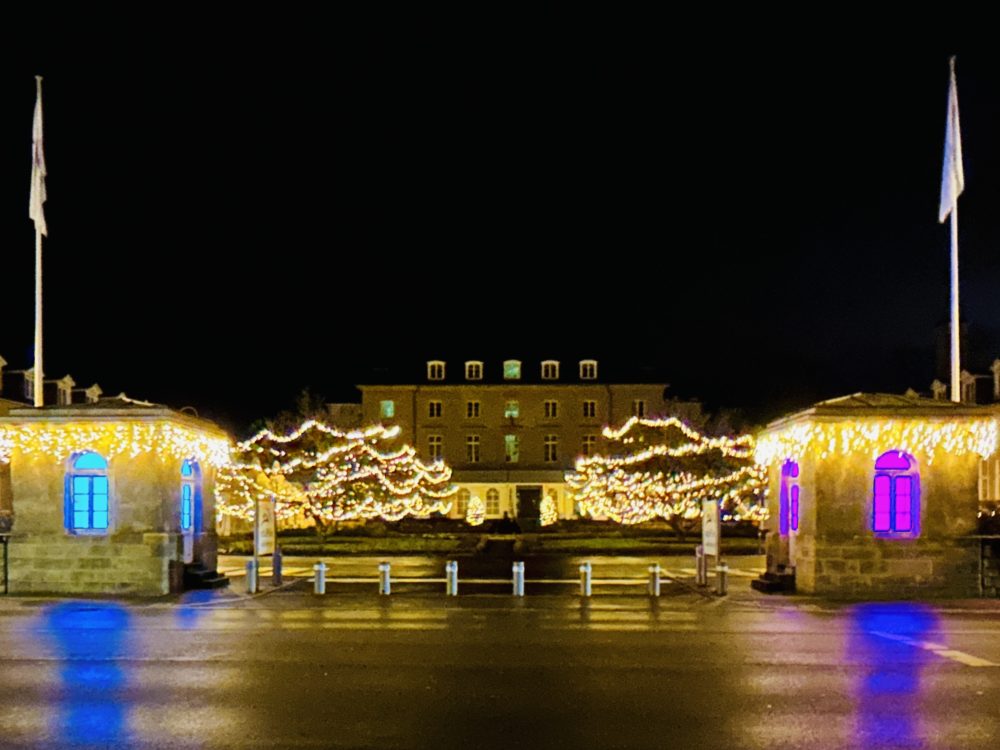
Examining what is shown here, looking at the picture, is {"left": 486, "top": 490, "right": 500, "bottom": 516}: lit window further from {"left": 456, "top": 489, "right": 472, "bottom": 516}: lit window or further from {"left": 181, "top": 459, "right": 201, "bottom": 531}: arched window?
{"left": 181, "top": 459, "right": 201, "bottom": 531}: arched window

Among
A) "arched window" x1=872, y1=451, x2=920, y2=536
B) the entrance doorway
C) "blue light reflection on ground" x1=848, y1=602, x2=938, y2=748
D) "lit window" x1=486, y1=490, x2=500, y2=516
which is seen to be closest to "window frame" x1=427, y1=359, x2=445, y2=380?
"lit window" x1=486, y1=490, x2=500, y2=516

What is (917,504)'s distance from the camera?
2280cm

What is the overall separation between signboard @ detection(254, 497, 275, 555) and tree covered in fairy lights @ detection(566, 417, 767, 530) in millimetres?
20976

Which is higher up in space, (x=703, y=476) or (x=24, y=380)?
(x=24, y=380)

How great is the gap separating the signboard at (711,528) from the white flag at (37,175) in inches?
667

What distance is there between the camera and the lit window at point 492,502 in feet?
226

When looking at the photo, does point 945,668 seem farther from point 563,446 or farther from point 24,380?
point 563,446

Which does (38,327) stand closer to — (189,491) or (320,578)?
(189,491)

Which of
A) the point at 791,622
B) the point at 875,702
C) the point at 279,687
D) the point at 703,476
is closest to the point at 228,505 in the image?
the point at 703,476

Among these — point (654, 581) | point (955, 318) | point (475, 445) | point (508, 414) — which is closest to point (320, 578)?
point (654, 581)

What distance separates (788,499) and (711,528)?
75.9 inches

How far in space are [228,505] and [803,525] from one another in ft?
91.0

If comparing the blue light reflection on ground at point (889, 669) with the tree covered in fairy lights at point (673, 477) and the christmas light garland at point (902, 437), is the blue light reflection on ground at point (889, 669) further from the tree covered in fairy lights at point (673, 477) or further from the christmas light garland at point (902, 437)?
the tree covered in fairy lights at point (673, 477)

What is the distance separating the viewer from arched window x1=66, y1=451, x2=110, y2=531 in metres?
23.4
